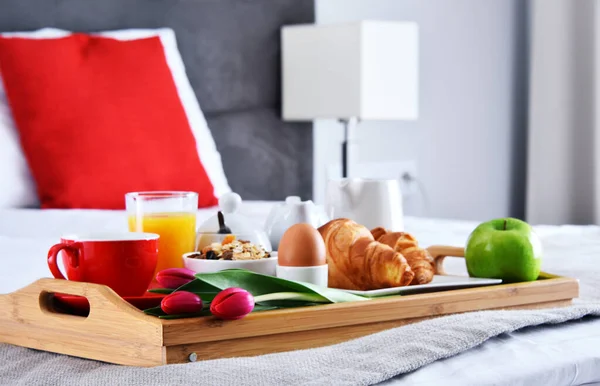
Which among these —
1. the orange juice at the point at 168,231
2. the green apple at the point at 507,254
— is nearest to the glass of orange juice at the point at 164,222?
the orange juice at the point at 168,231

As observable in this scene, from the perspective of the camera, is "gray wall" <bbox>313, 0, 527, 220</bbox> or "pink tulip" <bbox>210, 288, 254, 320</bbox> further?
"gray wall" <bbox>313, 0, 527, 220</bbox>

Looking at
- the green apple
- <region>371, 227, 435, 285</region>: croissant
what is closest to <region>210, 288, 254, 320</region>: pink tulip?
<region>371, 227, 435, 285</region>: croissant

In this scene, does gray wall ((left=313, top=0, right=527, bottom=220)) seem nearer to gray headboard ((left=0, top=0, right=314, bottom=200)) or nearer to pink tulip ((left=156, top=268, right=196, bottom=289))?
gray headboard ((left=0, top=0, right=314, bottom=200))

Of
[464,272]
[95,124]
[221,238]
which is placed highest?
[95,124]

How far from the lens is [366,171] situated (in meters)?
3.55

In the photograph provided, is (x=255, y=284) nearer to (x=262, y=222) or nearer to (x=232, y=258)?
(x=232, y=258)

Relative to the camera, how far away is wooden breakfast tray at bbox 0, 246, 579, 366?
0.82 m

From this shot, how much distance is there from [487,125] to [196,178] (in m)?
2.01

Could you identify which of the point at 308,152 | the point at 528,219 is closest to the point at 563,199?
the point at 528,219

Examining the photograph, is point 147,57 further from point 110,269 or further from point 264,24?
point 110,269

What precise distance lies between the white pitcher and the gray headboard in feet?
5.67

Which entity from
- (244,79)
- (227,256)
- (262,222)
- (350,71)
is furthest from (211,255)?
(244,79)

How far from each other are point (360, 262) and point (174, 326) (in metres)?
0.38

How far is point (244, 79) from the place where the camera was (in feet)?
10.5
